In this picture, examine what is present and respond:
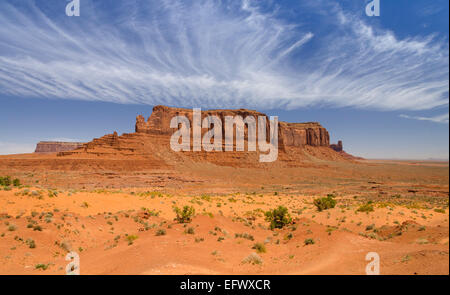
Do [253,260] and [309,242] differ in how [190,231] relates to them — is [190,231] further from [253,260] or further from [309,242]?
[309,242]

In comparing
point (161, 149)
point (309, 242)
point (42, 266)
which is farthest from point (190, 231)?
point (161, 149)

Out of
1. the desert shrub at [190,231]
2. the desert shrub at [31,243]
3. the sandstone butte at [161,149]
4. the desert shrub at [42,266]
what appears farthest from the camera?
the sandstone butte at [161,149]

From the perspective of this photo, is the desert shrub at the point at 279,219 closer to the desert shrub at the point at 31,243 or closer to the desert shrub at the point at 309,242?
the desert shrub at the point at 309,242

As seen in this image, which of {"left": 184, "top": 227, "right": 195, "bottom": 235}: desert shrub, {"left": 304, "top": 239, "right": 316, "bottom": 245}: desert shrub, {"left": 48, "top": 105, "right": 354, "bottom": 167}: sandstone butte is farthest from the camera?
{"left": 48, "top": 105, "right": 354, "bottom": 167}: sandstone butte

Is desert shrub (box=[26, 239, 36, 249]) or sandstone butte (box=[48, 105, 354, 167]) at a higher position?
sandstone butte (box=[48, 105, 354, 167])

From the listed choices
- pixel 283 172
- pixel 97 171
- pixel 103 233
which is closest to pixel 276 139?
pixel 283 172

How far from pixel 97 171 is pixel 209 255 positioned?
203 ft

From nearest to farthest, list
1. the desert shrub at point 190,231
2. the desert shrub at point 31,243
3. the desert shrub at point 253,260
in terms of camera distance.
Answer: the desert shrub at point 253,260
the desert shrub at point 31,243
the desert shrub at point 190,231

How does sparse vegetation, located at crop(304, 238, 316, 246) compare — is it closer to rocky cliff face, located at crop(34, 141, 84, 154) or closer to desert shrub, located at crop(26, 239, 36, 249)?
desert shrub, located at crop(26, 239, 36, 249)

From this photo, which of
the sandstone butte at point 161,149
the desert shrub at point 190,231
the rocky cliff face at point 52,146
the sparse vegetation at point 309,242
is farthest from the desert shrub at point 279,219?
the rocky cliff face at point 52,146

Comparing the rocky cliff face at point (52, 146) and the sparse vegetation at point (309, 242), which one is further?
the rocky cliff face at point (52, 146)

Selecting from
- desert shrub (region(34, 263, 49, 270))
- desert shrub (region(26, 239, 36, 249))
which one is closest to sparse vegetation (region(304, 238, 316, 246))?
desert shrub (region(34, 263, 49, 270))

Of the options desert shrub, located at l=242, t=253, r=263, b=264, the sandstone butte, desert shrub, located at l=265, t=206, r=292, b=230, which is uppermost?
the sandstone butte

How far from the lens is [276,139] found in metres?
132
